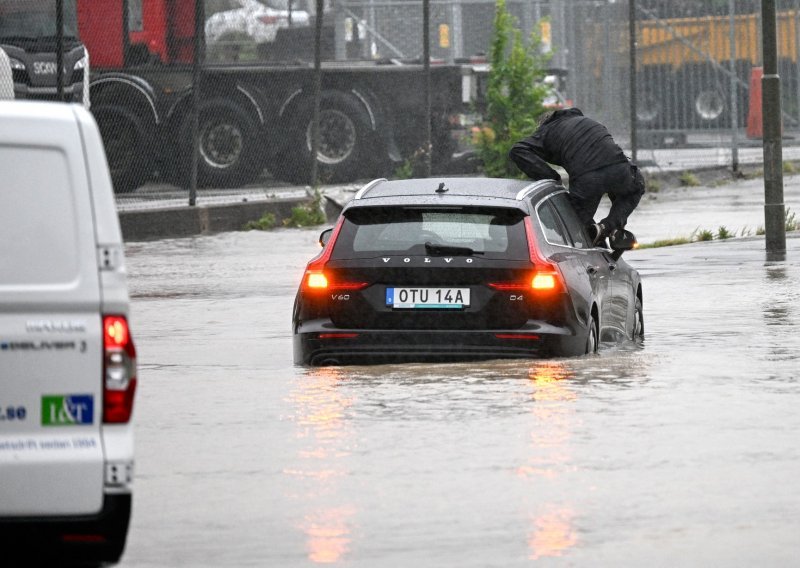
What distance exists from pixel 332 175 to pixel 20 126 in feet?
71.2

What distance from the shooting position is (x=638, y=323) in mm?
13391

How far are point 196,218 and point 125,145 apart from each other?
6.40 feet

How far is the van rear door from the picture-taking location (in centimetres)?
600

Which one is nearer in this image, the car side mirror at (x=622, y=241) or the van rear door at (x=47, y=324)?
the van rear door at (x=47, y=324)

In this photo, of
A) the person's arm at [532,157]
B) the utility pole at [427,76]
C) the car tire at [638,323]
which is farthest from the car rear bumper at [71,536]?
the utility pole at [427,76]

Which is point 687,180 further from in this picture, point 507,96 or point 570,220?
point 570,220

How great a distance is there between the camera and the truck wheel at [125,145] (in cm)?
2514

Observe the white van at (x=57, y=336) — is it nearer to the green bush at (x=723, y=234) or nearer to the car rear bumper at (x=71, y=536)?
the car rear bumper at (x=71, y=536)

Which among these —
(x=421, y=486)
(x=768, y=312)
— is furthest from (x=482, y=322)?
(x=768, y=312)

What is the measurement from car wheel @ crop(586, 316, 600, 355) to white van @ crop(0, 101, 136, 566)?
18.7 ft

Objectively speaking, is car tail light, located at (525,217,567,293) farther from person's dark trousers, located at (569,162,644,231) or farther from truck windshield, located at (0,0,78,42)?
truck windshield, located at (0,0,78,42)

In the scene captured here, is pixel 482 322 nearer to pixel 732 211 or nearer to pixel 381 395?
pixel 381 395

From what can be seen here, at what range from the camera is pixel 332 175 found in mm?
27719

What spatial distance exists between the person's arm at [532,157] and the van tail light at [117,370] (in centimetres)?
806
